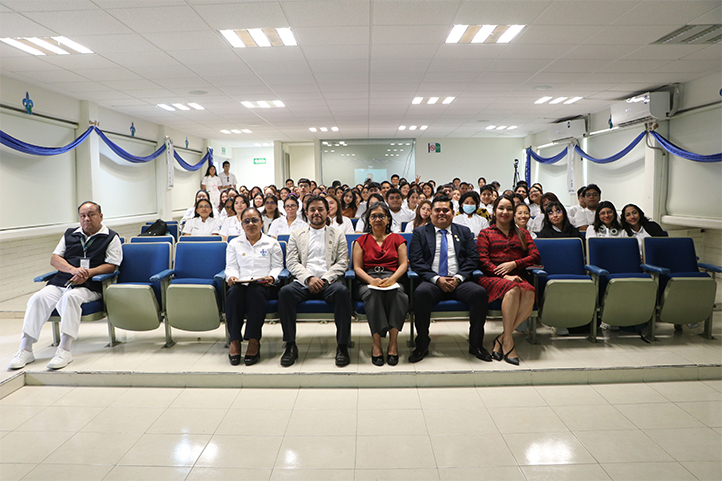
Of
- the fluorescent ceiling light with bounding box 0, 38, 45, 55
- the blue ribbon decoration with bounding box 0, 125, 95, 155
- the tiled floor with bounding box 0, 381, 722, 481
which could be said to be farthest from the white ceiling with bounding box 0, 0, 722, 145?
the tiled floor with bounding box 0, 381, 722, 481

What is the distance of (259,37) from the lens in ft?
15.0

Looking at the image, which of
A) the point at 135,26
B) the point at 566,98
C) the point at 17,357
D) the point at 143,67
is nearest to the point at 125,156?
the point at 143,67

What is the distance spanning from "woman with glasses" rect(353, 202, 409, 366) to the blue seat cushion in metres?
2.21

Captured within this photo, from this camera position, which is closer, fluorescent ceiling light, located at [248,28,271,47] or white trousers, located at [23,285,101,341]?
white trousers, located at [23,285,101,341]

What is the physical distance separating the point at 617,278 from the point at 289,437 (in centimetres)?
292

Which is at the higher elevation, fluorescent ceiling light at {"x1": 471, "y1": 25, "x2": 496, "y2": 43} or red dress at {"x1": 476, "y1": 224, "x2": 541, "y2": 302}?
fluorescent ceiling light at {"x1": 471, "y1": 25, "x2": 496, "y2": 43}

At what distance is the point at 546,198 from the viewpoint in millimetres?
5621

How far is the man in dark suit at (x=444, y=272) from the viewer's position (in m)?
3.46

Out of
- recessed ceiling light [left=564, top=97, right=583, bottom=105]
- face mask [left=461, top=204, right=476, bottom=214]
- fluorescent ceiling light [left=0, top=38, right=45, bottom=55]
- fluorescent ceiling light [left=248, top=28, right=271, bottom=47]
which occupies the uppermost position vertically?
recessed ceiling light [left=564, top=97, right=583, bottom=105]

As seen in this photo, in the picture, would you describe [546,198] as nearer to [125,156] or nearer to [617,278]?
[617,278]

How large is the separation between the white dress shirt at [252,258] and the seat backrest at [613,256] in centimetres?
288

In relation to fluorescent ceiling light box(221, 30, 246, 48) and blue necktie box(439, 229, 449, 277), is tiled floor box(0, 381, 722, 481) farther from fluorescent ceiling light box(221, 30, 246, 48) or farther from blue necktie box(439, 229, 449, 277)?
fluorescent ceiling light box(221, 30, 246, 48)

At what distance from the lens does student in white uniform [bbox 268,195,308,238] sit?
217 inches

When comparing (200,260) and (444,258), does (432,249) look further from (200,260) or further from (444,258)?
(200,260)
